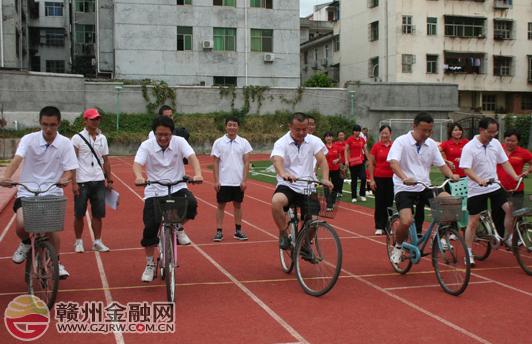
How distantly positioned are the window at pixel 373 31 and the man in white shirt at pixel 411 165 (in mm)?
37334

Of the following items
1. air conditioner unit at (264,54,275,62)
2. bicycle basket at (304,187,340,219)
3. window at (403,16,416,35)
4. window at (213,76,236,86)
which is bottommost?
bicycle basket at (304,187,340,219)

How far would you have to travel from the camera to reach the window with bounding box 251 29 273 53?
117 feet

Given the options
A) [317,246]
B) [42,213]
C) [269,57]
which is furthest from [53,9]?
[317,246]

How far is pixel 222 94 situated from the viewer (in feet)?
113

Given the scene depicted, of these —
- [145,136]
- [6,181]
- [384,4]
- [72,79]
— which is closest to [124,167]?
[145,136]

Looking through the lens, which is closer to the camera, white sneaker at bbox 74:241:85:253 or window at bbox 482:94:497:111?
white sneaker at bbox 74:241:85:253

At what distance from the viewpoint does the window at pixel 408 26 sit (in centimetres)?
3966

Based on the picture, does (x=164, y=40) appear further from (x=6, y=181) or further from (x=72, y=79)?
(x=6, y=181)

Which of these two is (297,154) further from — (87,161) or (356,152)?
(356,152)

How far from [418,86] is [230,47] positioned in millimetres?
13263

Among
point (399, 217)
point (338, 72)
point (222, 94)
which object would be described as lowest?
point (399, 217)

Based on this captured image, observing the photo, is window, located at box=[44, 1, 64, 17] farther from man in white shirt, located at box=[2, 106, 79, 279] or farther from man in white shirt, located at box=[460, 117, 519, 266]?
man in white shirt, located at box=[460, 117, 519, 266]

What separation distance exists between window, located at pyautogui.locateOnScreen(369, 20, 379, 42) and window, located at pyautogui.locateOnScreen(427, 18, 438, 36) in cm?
379

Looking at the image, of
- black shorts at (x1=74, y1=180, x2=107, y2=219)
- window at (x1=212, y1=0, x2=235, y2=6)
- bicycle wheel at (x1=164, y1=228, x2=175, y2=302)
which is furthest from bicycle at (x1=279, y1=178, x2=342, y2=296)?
window at (x1=212, y1=0, x2=235, y2=6)
